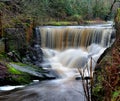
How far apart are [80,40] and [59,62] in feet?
8.15

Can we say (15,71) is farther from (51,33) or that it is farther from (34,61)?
(51,33)

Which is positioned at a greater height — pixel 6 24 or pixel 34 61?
pixel 6 24

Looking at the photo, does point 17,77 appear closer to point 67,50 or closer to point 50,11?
point 67,50

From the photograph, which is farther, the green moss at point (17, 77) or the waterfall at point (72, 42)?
the waterfall at point (72, 42)

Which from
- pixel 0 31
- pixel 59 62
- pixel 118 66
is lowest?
pixel 59 62

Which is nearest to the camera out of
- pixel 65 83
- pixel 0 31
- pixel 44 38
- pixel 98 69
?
pixel 98 69

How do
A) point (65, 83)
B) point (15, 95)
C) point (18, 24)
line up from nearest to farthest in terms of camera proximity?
1. point (15, 95)
2. point (65, 83)
3. point (18, 24)

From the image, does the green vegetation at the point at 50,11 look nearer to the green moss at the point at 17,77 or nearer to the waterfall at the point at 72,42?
the waterfall at the point at 72,42

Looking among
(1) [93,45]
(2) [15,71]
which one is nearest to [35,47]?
(1) [93,45]

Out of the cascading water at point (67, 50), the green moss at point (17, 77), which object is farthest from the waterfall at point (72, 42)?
the green moss at point (17, 77)

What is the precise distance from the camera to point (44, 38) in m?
14.9

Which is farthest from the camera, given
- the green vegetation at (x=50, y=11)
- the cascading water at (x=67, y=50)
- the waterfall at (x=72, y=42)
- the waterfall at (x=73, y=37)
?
the waterfall at (x=73, y=37)

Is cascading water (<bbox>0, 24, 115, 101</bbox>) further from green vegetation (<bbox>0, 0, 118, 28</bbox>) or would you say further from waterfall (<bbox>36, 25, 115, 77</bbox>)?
green vegetation (<bbox>0, 0, 118, 28</bbox>)

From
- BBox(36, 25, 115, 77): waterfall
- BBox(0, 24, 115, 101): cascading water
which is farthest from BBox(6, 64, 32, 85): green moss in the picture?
BBox(36, 25, 115, 77): waterfall
